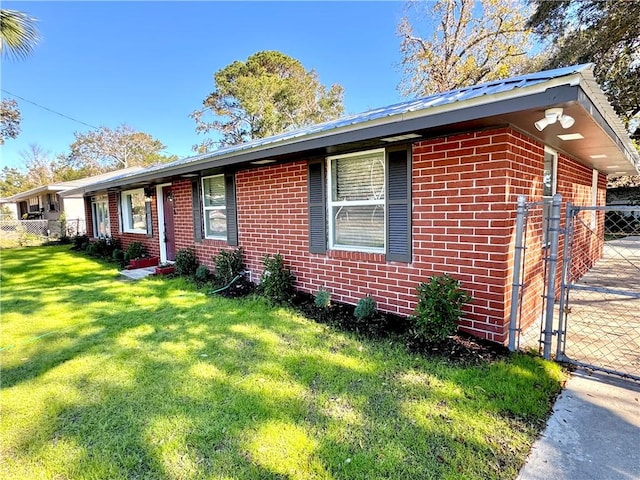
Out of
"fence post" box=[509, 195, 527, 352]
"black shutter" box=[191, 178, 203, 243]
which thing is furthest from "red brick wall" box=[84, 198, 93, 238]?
"fence post" box=[509, 195, 527, 352]

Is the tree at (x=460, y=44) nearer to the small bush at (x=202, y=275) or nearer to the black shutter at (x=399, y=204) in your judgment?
the black shutter at (x=399, y=204)

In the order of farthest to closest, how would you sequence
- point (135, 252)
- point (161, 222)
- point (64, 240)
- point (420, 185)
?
point (64, 240)
point (135, 252)
point (161, 222)
point (420, 185)

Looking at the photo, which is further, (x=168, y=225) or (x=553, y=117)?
(x=168, y=225)

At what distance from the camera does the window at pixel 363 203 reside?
425 cm

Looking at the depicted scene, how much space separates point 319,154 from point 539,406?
154 inches

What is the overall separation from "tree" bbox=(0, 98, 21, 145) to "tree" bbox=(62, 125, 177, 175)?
18.7 metres

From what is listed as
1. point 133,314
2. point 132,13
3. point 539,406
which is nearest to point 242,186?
point 133,314

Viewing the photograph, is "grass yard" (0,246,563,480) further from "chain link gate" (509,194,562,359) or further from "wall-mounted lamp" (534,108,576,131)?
"wall-mounted lamp" (534,108,576,131)

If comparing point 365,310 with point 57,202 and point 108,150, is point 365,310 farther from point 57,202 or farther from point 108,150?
point 108,150

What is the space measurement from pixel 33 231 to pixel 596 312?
80.6ft

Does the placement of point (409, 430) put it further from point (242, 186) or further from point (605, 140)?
point (242, 186)

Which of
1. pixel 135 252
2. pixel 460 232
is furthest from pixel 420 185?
pixel 135 252

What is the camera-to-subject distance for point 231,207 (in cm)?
674

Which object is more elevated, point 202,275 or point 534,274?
point 534,274
